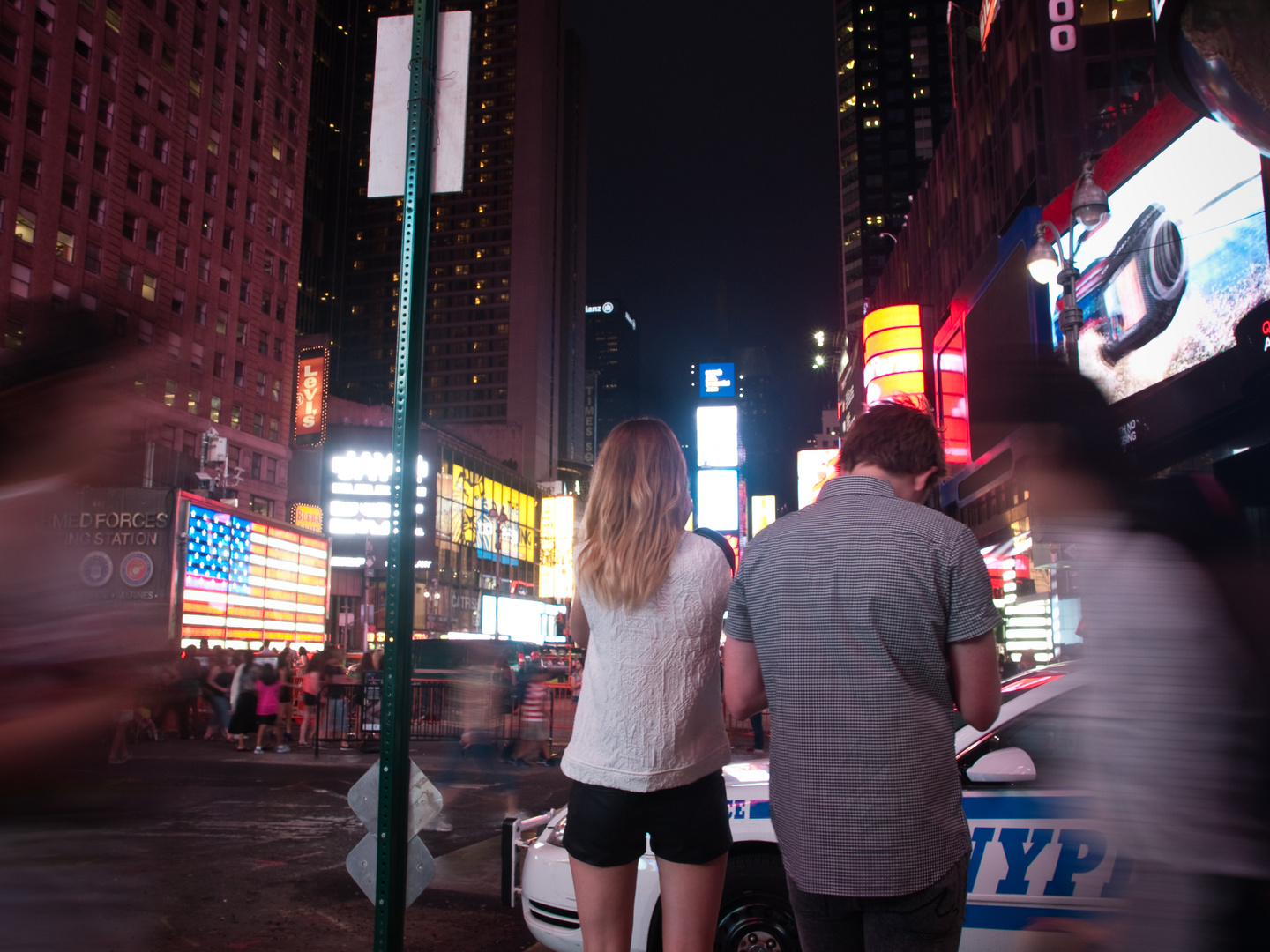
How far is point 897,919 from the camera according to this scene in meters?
2.13

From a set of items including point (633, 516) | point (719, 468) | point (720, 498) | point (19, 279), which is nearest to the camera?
point (633, 516)

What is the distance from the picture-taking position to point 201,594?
25.3 meters

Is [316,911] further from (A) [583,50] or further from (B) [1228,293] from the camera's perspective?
(A) [583,50]

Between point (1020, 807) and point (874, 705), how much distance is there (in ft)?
8.31

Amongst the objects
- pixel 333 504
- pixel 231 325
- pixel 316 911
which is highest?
pixel 231 325

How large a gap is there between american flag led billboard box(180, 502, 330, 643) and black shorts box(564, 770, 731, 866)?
24.5 meters

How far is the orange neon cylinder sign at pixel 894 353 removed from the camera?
36031mm

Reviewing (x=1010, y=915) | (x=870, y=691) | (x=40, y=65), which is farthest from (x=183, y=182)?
(x=870, y=691)

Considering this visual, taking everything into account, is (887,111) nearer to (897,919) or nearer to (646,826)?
(646,826)

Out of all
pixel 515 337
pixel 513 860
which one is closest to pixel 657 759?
pixel 513 860

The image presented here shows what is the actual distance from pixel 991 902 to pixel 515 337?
135778 millimetres

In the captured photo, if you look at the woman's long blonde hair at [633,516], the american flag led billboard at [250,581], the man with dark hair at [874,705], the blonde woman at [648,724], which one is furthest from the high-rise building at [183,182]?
the man with dark hair at [874,705]

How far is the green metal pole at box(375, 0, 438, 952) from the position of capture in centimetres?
357

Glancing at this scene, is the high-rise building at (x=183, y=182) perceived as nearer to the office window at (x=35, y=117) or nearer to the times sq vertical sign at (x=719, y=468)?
the office window at (x=35, y=117)
